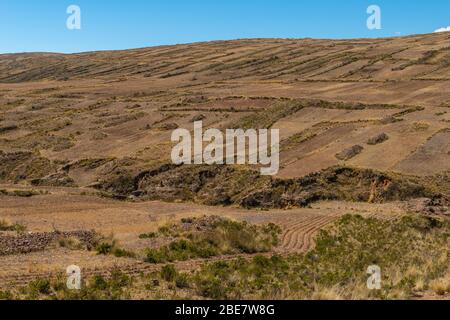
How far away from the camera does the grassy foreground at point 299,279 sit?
12.7 m

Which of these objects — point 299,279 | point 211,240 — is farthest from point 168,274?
point 211,240

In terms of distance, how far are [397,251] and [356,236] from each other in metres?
3.17

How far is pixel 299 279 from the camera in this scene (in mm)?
14859

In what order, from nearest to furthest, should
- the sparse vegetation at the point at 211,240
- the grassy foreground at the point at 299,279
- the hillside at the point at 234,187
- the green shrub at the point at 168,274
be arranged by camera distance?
the grassy foreground at the point at 299,279, the green shrub at the point at 168,274, the hillside at the point at 234,187, the sparse vegetation at the point at 211,240

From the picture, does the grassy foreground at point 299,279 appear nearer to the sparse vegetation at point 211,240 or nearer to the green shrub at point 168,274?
the green shrub at point 168,274

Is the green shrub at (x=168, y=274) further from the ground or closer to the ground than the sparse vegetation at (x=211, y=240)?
further from the ground

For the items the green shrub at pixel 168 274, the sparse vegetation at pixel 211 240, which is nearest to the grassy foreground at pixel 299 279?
the green shrub at pixel 168 274

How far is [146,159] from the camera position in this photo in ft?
149

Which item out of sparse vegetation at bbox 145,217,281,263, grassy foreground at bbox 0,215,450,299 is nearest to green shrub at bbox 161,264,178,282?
grassy foreground at bbox 0,215,450,299

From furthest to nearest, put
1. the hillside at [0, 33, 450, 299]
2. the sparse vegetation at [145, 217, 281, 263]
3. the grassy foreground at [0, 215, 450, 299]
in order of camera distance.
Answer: the sparse vegetation at [145, 217, 281, 263] → the hillside at [0, 33, 450, 299] → the grassy foreground at [0, 215, 450, 299]

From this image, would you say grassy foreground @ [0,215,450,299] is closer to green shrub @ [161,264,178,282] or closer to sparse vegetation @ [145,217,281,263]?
green shrub @ [161,264,178,282]

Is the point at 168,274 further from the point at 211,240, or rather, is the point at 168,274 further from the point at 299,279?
the point at 211,240

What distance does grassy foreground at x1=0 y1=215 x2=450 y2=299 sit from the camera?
12680 millimetres

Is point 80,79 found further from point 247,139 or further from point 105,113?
point 247,139
